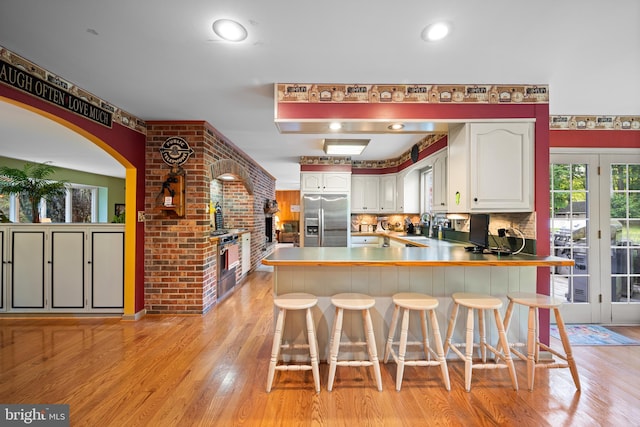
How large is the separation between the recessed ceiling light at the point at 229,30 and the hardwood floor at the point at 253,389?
2.43m

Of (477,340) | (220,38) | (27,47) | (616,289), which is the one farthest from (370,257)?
(616,289)

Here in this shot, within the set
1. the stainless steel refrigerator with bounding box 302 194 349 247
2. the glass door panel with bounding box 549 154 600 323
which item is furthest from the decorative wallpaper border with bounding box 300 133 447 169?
the glass door panel with bounding box 549 154 600 323

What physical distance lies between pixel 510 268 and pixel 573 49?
66.9 inches

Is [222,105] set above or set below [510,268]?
above

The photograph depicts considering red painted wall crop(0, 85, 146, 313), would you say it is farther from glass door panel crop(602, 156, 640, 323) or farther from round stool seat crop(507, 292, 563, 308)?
glass door panel crop(602, 156, 640, 323)

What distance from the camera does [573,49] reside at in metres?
1.96

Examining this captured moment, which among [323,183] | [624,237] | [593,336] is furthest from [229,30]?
[624,237]

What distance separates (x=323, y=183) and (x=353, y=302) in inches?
143

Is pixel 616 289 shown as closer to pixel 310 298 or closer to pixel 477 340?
pixel 477 340

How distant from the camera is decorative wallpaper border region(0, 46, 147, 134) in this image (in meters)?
2.04

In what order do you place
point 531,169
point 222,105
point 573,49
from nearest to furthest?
point 573,49 < point 531,169 < point 222,105

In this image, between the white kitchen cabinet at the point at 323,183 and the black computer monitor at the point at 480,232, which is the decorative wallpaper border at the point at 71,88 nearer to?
the white kitchen cabinet at the point at 323,183

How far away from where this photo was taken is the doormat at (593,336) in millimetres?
2777
